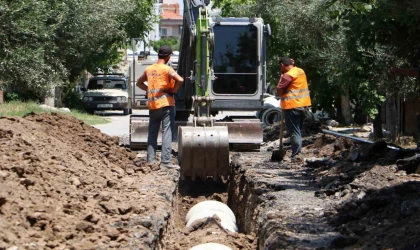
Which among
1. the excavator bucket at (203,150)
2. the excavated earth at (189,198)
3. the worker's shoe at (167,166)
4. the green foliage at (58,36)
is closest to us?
the excavated earth at (189,198)

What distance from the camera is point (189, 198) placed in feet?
50.4

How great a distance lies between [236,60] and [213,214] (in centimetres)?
712

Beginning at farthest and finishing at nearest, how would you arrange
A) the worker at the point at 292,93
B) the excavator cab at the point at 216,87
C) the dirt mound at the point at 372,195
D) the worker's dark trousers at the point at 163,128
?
the worker at the point at 292,93, the excavator cab at the point at 216,87, the worker's dark trousers at the point at 163,128, the dirt mound at the point at 372,195

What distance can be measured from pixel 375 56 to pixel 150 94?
7.09 m

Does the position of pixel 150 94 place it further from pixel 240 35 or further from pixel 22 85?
pixel 22 85

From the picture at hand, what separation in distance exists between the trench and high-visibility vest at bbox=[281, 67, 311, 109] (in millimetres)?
1561

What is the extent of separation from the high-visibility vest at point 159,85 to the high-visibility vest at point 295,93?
2498 mm

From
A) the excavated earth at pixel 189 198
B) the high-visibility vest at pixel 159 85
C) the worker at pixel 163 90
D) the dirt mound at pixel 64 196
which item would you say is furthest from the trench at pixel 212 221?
the high-visibility vest at pixel 159 85

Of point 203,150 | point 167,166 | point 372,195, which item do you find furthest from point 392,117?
point 372,195

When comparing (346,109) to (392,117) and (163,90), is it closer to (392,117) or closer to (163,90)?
(392,117)

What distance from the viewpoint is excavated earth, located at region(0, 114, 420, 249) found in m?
7.57

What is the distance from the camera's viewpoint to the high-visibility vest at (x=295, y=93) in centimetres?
1501

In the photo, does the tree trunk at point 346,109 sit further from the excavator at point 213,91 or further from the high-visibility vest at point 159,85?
the high-visibility vest at point 159,85

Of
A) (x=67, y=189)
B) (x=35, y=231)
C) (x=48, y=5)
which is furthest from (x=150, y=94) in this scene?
(x=48, y=5)
